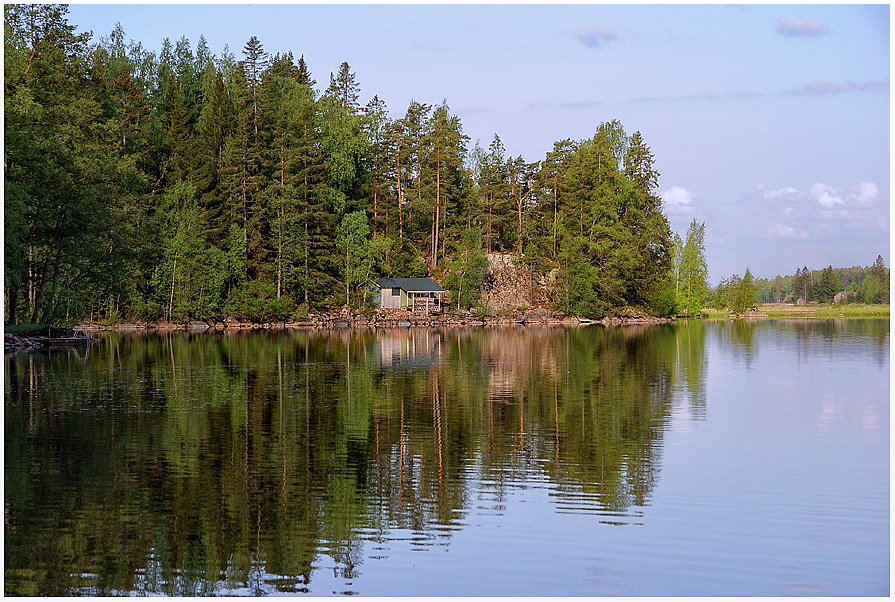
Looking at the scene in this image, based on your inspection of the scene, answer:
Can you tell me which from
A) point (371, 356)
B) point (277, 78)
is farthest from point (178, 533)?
point (277, 78)

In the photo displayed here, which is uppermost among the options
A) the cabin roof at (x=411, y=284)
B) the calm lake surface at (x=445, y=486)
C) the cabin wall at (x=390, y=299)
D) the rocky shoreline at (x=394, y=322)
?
the cabin roof at (x=411, y=284)

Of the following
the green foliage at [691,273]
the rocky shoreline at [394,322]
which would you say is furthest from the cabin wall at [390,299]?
the green foliage at [691,273]

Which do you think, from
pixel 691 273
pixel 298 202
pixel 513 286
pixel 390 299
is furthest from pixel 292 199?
pixel 691 273

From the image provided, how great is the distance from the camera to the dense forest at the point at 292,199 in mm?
68938

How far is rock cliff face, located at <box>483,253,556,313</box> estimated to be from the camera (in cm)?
10369

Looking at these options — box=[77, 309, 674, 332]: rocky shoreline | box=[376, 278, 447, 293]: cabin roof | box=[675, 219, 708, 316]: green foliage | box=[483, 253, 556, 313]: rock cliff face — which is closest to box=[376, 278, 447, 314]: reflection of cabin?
box=[376, 278, 447, 293]: cabin roof

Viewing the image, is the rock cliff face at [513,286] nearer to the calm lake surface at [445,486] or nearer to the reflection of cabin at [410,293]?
the reflection of cabin at [410,293]

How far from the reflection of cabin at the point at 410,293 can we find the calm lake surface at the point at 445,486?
57.8 metres

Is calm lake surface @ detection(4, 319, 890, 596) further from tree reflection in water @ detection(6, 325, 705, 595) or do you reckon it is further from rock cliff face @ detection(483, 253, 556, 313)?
rock cliff face @ detection(483, 253, 556, 313)

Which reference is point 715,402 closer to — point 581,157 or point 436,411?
point 436,411

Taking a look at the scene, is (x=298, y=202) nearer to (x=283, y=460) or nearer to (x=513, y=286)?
(x=513, y=286)

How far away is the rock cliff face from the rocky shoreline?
2.90 m

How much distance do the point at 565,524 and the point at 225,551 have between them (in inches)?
233

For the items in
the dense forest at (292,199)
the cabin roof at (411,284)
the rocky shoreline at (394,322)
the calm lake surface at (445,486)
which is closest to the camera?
the calm lake surface at (445,486)
